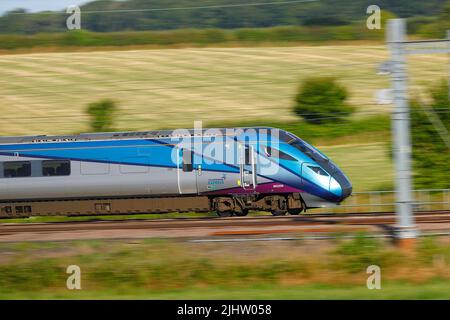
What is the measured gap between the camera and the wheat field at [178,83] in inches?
1880

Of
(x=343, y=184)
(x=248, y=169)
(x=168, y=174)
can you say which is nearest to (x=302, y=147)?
(x=343, y=184)

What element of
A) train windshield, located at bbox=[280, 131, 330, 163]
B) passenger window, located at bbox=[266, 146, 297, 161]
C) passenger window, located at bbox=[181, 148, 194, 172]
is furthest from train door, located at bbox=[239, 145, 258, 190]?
passenger window, located at bbox=[181, 148, 194, 172]

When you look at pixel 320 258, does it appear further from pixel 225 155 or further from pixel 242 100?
pixel 242 100

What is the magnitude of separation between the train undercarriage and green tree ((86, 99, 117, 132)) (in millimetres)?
15425

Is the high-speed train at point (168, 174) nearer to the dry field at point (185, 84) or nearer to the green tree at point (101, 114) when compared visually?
the dry field at point (185, 84)

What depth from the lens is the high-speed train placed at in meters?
26.1

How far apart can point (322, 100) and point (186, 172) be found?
21.6 m

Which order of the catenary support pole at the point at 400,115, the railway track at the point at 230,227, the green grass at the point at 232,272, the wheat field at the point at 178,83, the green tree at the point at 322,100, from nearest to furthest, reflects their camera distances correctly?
the green grass at the point at 232,272, the catenary support pole at the point at 400,115, the railway track at the point at 230,227, the green tree at the point at 322,100, the wheat field at the point at 178,83

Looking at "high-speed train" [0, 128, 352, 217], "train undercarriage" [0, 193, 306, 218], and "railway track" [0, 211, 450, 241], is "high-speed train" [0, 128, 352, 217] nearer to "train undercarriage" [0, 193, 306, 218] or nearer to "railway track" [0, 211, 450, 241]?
"train undercarriage" [0, 193, 306, 218]

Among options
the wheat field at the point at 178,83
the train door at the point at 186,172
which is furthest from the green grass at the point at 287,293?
the wheat field at the point at 178,83

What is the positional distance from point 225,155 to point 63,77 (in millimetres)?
30734

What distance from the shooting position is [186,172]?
2673 centimetres

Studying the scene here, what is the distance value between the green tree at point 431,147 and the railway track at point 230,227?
9.86m

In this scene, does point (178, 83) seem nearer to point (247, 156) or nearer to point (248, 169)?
point (247, 156)
